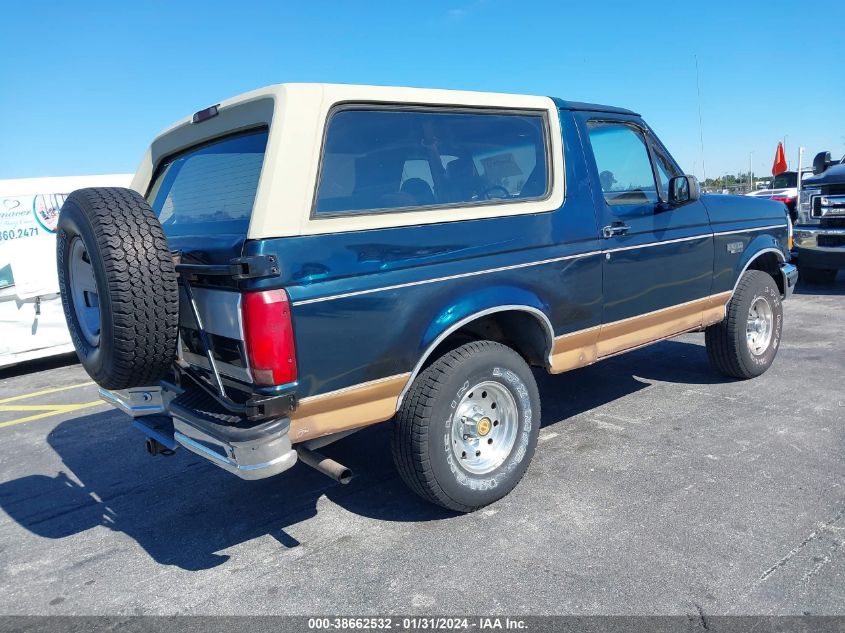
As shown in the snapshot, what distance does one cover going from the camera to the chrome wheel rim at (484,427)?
10.8 ft

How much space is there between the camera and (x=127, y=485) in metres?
4.12

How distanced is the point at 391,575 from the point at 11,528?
7.64ft

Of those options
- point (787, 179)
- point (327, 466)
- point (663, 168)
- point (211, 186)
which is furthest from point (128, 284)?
point (787, 179)

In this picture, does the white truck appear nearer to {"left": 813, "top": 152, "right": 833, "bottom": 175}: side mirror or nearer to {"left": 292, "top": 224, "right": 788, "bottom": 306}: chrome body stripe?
{"left": 292, "top": 224, "right": 788, "bottom": 306}: chrome body stripe

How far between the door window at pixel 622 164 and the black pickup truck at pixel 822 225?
6313mm

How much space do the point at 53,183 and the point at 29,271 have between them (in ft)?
3.83

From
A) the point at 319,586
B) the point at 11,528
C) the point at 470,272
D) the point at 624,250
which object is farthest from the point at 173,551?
the point at 624,250

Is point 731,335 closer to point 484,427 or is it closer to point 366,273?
point 484,427

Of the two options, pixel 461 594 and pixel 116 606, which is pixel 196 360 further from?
pixel 461 594

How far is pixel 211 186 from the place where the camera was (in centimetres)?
344

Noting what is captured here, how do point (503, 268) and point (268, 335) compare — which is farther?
point (503, 268)

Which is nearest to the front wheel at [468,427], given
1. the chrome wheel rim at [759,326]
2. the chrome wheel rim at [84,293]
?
the chrome wheel rim at [84,293]

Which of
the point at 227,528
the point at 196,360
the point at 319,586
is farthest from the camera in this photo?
the point at 227,528

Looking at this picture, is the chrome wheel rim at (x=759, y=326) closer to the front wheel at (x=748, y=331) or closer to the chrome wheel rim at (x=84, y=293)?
the front wheel at (x=748, y=331)
